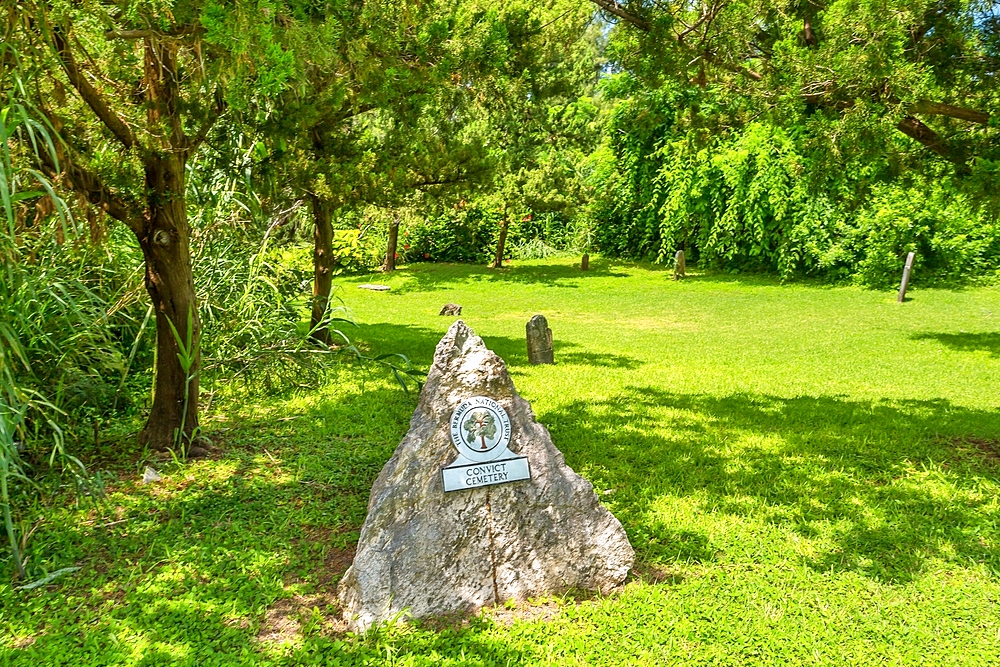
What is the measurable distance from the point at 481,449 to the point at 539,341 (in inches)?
234

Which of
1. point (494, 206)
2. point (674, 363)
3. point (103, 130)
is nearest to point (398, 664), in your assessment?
point (103, 130)

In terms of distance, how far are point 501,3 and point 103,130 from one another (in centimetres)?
489

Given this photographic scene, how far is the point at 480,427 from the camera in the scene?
3.74m

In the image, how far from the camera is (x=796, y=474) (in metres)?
5.63

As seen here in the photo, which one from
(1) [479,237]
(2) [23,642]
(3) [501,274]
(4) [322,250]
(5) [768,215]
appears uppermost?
(5) [768,215]

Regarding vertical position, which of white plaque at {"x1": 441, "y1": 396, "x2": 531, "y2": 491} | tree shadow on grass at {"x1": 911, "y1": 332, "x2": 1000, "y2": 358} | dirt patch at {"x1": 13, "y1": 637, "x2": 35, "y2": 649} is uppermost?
white plaque at {"x1": 441, "y1": 396, "x2": 531, "y2": 491}

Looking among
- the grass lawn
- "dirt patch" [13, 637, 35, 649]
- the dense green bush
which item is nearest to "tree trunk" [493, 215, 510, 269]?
the dense green bush

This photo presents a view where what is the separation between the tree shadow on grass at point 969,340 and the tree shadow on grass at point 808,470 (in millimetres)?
3761

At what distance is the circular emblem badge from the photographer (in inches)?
146

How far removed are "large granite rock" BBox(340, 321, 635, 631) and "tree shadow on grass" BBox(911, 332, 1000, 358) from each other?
9088mm

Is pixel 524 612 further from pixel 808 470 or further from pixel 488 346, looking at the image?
pixel 488 346

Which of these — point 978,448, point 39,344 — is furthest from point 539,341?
point 39,344

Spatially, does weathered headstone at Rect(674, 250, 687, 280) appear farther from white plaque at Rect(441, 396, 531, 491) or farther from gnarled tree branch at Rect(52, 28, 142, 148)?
white plaque at Rect(441, 396, 531, 491)

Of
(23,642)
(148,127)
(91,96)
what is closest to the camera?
(23,642)
